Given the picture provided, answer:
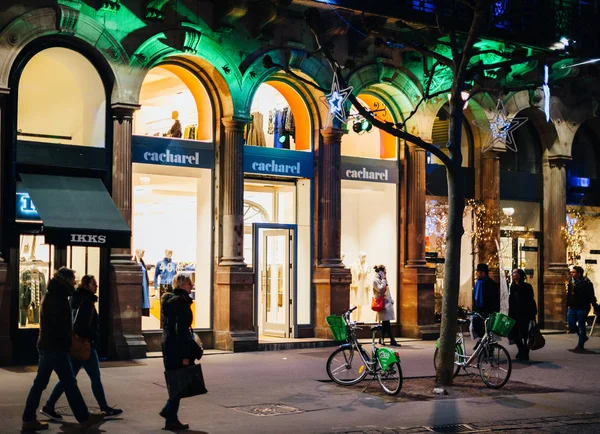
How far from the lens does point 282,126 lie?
22.4 meters

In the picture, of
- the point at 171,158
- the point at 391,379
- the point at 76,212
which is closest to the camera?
the point at 391,379

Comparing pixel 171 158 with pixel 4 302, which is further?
pixel 171 158

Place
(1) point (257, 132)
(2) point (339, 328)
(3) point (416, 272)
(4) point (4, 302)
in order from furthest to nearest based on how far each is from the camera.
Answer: (3) point (416, 272), (1) point (257, 132), (4) point (4, 302), (2) point (339, 328)

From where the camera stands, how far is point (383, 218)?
78.5 ft

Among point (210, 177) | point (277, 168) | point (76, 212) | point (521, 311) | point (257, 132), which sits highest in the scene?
point (257, 132)

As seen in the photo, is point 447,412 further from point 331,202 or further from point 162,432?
point 331,202

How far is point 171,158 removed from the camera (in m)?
20.2

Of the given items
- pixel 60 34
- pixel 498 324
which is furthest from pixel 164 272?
pixel 498 324

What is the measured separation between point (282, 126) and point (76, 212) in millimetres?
6200

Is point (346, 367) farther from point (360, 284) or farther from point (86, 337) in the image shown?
point (360, 284)

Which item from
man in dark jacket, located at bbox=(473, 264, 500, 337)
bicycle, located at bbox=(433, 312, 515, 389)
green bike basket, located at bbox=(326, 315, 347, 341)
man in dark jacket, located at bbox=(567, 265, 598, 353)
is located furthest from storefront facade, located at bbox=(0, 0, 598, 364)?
bicycle, located at bbox=(433, 312, 515, 389)

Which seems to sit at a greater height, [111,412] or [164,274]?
[164,274]

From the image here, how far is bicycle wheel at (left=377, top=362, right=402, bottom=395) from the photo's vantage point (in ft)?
45.9

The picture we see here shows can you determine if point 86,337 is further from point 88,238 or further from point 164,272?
point 164,272
